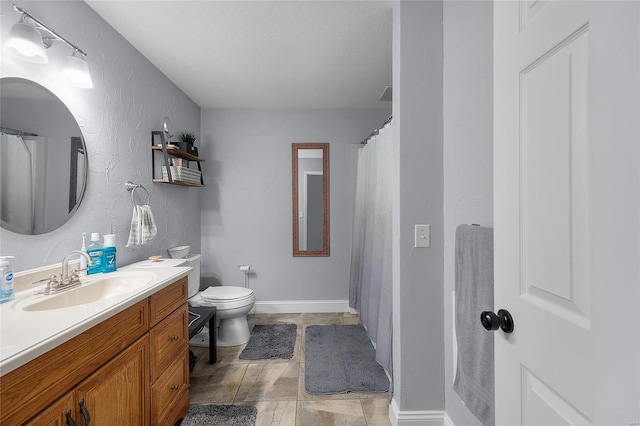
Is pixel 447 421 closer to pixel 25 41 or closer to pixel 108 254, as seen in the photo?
pixel 108 254

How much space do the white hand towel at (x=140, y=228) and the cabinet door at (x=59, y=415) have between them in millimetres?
1174

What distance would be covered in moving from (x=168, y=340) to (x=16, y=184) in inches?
38.8

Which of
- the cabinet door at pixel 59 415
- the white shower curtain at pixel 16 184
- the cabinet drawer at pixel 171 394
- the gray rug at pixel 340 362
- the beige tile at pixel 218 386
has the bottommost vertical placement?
the beige tile at pixel 218 386

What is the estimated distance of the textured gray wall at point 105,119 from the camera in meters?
1.31

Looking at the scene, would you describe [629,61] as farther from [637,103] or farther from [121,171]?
[121,171]

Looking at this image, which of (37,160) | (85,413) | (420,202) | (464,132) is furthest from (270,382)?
(464,132)

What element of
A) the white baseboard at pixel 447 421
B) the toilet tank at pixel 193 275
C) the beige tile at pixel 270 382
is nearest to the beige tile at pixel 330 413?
the beige tile at pixel 270 382

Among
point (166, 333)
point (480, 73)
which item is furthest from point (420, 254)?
point (166, 333)

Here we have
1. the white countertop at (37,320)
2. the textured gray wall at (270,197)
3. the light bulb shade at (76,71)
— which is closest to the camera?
the white countertop at (37,320)

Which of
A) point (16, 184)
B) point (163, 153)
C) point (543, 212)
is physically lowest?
point (543, 212)

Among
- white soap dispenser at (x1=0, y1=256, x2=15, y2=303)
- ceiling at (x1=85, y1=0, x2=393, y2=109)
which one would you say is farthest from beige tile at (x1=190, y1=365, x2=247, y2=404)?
ceiling at (x1=85, y1=0, x2=393, y2=109)

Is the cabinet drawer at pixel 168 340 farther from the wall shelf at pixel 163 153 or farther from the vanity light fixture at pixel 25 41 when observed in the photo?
the vanity light fixture at pixel 25 41

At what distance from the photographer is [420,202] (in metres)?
1.49

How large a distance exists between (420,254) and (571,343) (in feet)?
3.10
